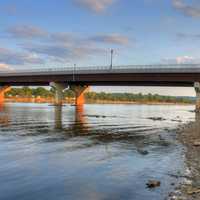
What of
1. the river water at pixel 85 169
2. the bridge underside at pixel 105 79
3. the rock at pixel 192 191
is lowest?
the river water at pixel 85 169

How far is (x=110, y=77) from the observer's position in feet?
374

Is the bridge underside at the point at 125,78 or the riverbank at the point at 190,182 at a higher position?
the bridge underside at the point at 125,78

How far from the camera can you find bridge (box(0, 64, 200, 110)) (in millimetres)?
97375

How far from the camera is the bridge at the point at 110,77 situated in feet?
319

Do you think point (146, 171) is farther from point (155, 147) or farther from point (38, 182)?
point (155, 147)

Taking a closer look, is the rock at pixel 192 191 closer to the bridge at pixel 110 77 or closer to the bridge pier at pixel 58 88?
the bridge at pixel 110 77

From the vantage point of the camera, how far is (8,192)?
45.9 ft

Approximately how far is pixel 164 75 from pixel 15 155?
275 feet

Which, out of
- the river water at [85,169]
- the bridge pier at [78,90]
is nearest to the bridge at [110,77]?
the bridge pier at [78,90]

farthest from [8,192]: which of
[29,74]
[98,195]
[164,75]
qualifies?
[29,74]

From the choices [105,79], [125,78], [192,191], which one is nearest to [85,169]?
[192,191]

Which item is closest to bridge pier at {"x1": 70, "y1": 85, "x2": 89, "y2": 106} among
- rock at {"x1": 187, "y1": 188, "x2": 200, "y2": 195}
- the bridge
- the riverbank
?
the bridge

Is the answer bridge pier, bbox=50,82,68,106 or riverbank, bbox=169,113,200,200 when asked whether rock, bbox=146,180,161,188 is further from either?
bridge pier, bbox=50,82,68,106

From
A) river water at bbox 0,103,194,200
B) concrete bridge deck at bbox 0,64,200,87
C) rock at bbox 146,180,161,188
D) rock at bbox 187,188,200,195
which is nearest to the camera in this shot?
rock at bbox 187,188,200,195
